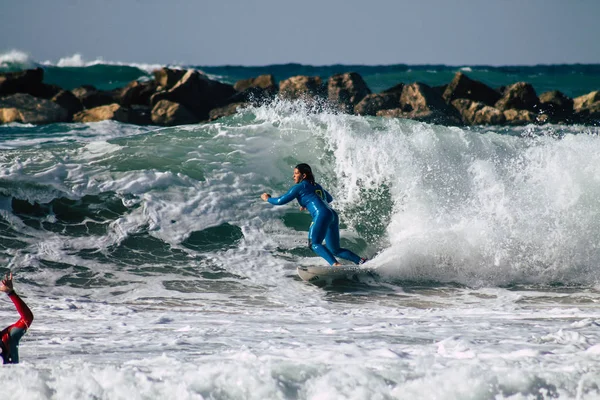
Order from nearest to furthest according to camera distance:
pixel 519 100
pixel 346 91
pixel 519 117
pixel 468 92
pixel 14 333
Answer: pixel 14 333
pixel 519 117
pixel 346 91
pixel 519 100
pixel 468 92

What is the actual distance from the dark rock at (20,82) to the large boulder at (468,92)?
1611 cm

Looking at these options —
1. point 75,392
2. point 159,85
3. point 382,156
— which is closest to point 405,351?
point 75,392

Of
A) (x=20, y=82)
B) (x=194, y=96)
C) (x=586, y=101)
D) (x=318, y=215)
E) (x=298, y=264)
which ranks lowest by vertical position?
(x=298, y=264)

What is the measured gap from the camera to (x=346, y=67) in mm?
84000

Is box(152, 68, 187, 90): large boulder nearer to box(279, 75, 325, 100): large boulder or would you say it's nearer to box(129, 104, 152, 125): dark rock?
box(129, 104, 152, 125): dark rock

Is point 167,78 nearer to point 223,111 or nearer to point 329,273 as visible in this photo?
point 223,111

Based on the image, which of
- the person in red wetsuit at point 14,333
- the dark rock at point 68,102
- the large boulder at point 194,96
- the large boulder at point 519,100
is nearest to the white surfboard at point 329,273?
the person in red wetsuit at point 14,333

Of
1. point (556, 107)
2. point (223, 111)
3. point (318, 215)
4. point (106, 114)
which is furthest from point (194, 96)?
point (318, 215)

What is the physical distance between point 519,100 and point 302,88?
28.5 feet

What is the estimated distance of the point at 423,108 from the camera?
2594 cm

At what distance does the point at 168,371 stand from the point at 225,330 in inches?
68.3

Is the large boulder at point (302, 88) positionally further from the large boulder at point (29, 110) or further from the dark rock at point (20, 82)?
the dark rock at point (20, 82)

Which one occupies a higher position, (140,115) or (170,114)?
(170,114)

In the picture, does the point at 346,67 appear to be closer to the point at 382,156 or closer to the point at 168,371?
the point at 382,156
